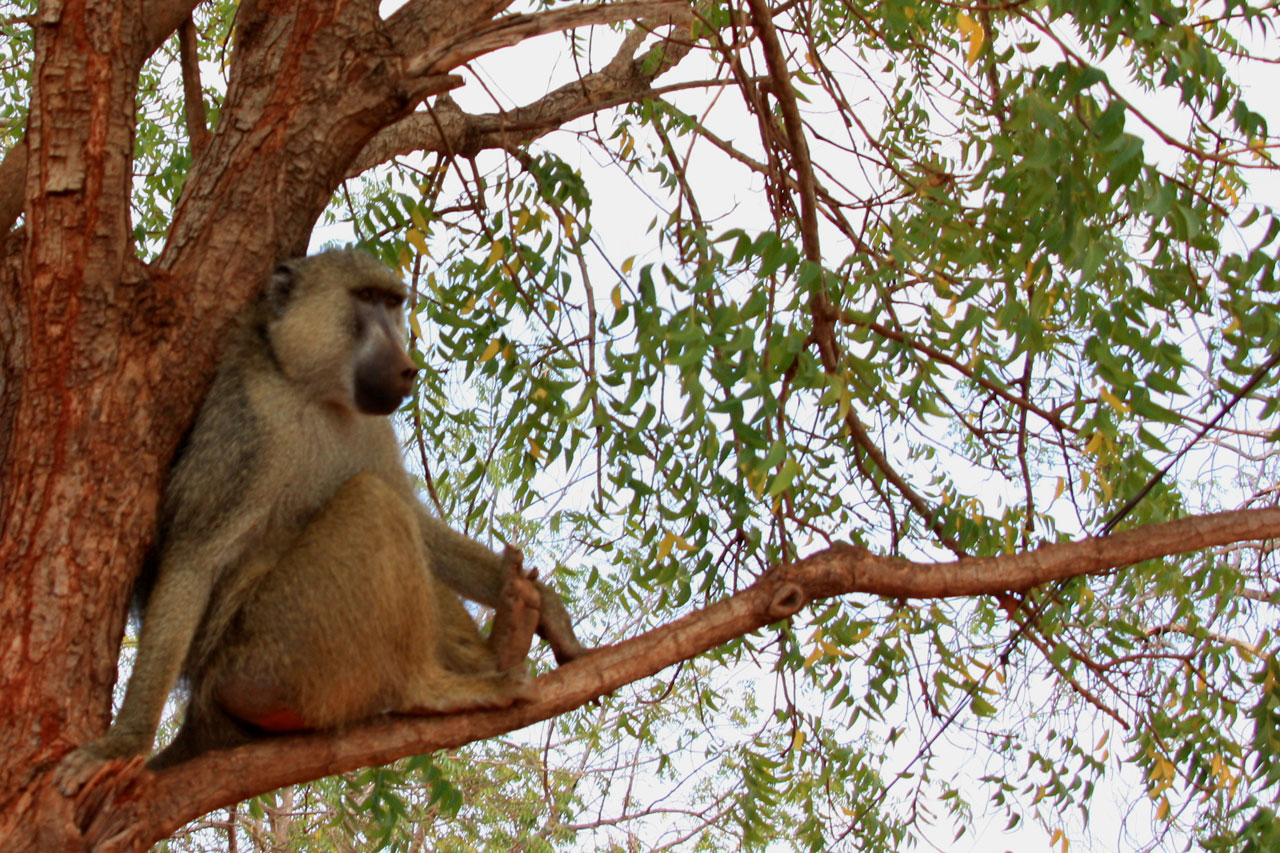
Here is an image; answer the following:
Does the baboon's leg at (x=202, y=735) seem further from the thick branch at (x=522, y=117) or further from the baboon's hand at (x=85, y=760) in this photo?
the thick branch at (x=522, y=117)

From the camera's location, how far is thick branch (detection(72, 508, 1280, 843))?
8.79ft

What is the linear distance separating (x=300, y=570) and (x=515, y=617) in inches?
23.1

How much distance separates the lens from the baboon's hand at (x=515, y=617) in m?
3.17

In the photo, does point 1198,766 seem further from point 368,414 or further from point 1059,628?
point 368,414

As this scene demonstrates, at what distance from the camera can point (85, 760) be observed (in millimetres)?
2535

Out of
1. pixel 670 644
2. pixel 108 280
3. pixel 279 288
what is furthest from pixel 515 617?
pixel 108 280

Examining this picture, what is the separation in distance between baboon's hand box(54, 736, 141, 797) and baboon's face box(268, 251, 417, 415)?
1111 millimetres

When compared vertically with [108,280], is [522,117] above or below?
above

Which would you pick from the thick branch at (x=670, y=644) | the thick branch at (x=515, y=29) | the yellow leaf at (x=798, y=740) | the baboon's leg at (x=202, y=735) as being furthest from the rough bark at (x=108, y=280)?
the yellow leaf at (x=798, y=740)

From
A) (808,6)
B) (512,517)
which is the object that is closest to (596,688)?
(808,6)

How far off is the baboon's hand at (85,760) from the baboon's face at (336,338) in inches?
43.7

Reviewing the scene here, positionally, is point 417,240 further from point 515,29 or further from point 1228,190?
point 1228,190

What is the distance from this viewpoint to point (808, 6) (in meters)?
4.20

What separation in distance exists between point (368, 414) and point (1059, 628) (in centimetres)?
225
